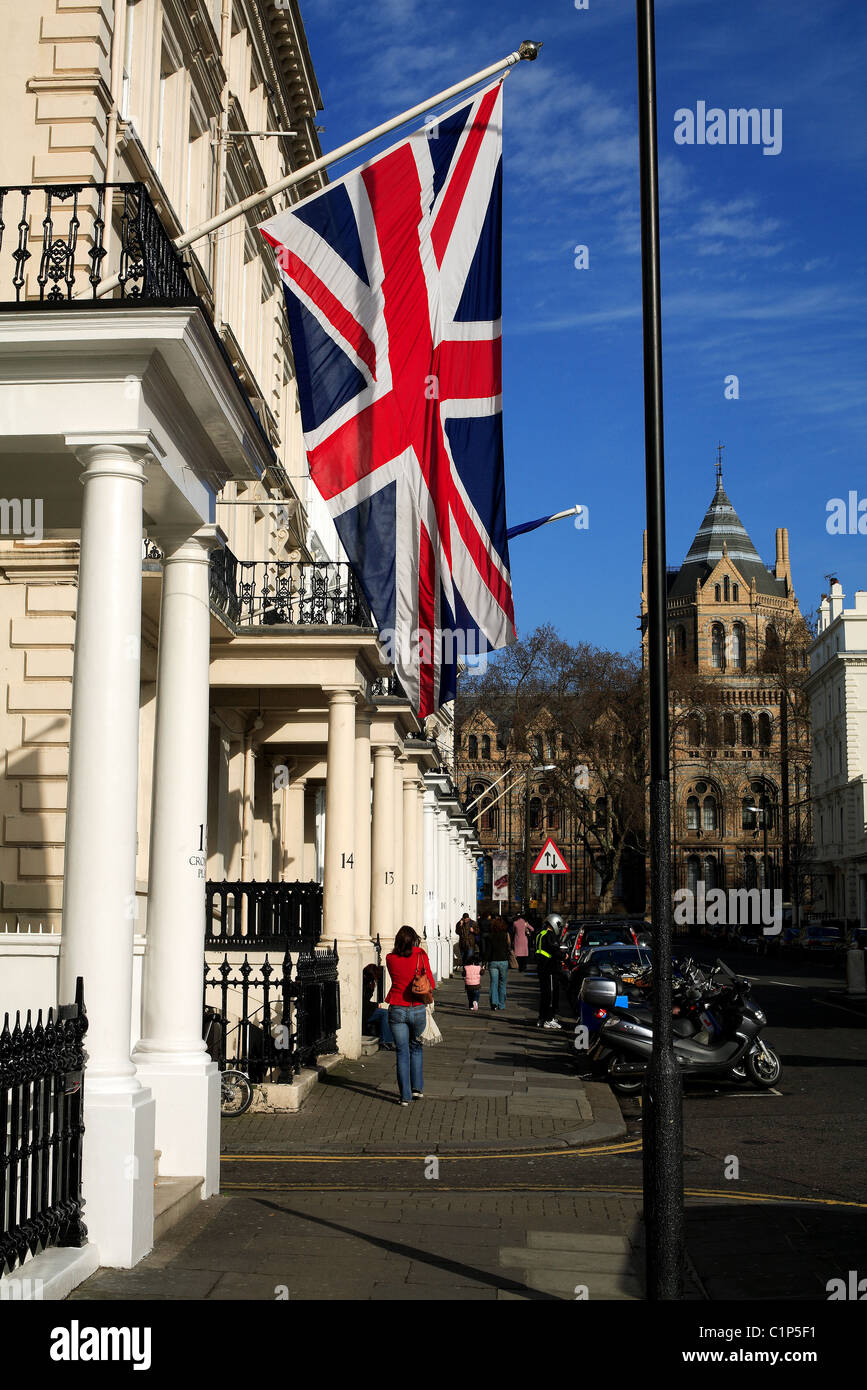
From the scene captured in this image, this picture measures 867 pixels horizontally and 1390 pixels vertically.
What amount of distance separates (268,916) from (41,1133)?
36.6 ft

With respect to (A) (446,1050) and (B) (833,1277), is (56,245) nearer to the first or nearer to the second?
(B) (833,1277)

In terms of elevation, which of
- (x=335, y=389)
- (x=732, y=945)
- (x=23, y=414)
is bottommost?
(x=732, y=945)

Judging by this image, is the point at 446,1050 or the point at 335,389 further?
the point at 446,1050

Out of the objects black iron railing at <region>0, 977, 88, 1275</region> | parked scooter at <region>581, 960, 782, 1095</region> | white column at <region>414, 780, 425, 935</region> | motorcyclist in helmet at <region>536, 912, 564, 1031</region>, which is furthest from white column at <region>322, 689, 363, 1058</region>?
black iron railing at <region>0, 977, 88, 1275</region>

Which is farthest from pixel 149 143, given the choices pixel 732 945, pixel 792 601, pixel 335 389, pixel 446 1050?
pixel 792 601

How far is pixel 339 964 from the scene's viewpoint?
62.5 feet

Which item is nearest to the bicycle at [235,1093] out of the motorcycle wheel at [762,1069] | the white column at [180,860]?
the white column at [180,860]

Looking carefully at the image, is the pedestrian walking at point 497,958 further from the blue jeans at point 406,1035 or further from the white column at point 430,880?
the blue jeans at point 406,1035

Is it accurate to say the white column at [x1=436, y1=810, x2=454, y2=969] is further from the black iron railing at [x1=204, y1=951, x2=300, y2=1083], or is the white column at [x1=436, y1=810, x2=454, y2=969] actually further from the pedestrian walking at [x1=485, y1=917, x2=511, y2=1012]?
the black iron railing at [x1=204, y1=951, x2=300, y2=1083]

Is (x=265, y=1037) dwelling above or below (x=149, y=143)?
below

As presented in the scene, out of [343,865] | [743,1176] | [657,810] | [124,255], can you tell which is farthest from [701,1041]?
[124,255]

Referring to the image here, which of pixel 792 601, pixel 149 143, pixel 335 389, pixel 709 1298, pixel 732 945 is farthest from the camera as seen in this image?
pixel 792 601

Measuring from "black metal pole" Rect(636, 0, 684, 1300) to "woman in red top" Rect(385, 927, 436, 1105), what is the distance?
26.0ft

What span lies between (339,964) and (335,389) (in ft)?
34.8
